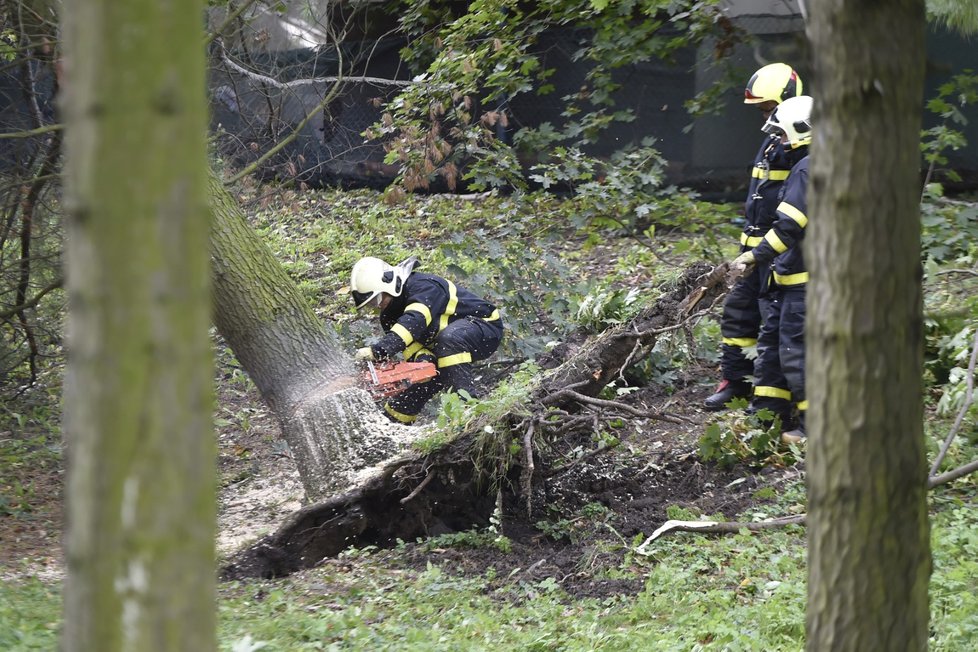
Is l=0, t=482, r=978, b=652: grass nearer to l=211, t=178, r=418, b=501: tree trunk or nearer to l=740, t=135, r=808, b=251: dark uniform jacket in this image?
l=211, t=178, r=418, b=501: tree trunk

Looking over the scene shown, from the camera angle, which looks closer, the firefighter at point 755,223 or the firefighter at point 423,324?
the firefighter at point 755,223

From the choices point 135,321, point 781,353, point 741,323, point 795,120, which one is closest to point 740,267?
point 781,353

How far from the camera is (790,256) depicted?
5707mm

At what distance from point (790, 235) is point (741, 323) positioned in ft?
3.53

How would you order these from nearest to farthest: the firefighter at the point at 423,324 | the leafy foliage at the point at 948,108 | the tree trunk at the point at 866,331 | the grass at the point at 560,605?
1. the tree trunk at the point at 866,331
2. the grass at the point at 560,605
3. the leafy foliage at the point at 948,108
4. the firefighter at the point at 423,324

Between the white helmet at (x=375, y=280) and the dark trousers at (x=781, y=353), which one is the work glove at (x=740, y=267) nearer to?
the dark trousers at (x=781, y=353)

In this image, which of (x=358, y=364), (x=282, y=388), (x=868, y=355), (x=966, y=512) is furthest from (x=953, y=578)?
(x=358, y=364)

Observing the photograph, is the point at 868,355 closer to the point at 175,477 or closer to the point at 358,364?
the point at 175,477

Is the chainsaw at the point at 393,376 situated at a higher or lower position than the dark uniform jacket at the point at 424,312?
lower

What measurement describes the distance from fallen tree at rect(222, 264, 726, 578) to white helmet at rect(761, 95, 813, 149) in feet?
6.03

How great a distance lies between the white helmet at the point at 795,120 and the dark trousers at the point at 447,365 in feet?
9.13

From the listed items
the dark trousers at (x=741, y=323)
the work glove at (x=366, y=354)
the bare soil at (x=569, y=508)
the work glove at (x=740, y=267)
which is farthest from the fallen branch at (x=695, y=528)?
the work glove at (x=366, y=354)

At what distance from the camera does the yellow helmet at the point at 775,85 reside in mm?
6137

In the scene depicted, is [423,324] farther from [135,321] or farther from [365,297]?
[135,321]
